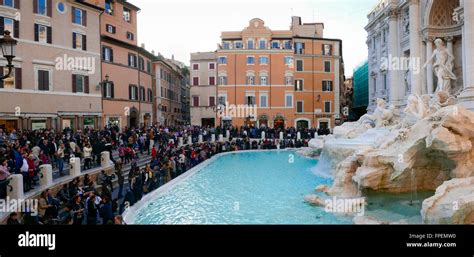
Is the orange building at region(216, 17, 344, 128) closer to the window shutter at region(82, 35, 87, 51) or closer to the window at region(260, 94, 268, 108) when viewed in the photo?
the window at region(260, 94, 268, 108)

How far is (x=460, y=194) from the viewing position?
209 inches

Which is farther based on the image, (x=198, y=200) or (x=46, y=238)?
(x=198, y=200)

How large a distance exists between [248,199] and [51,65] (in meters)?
10.6

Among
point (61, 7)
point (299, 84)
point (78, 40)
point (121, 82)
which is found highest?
point (61, 7)

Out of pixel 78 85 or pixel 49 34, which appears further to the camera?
pixel 78 85

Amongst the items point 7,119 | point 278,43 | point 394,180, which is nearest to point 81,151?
point 7,119

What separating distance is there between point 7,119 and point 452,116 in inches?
582

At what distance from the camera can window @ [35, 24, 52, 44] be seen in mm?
13438

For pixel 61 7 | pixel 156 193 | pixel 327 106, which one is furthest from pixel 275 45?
pixel 156 193

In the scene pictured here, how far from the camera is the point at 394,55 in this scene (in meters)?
18.1

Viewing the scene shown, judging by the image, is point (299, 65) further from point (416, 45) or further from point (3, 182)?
point (3, 182)

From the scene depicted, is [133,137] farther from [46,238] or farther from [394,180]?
[46,238]

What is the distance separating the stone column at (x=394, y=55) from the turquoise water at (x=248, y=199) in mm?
5712

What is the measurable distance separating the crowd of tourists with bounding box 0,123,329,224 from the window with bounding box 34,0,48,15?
5.02 m
